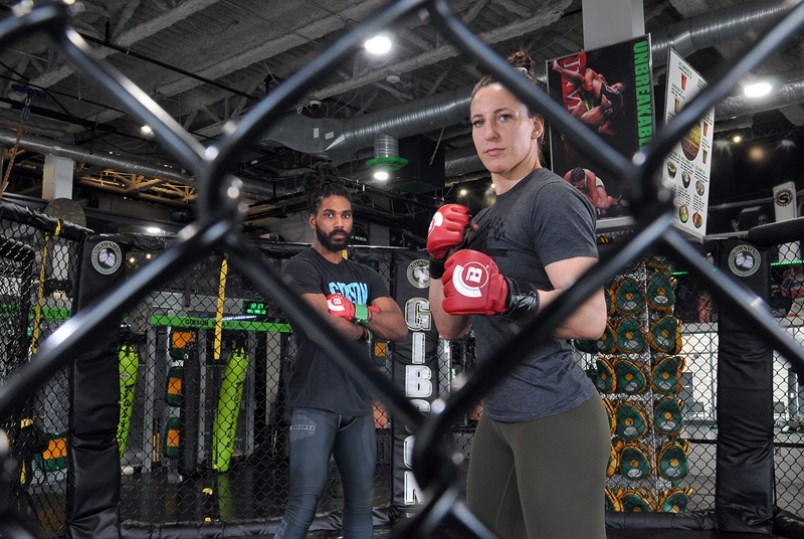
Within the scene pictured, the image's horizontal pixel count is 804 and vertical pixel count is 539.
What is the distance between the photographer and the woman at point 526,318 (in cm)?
119

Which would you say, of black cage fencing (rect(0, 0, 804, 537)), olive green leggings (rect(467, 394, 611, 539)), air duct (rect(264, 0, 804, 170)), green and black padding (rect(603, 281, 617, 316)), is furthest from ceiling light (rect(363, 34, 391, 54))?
olive green leggings (rect(467, 394, 611, 539))

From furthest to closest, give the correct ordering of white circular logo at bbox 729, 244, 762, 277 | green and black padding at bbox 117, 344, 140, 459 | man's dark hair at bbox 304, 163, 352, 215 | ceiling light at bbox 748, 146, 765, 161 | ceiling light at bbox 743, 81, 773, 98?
ceiling light at bbox 748, 146, 765, 161 < ceiling light at bbox 743, 81, 773, 98 < green and black padding at bbox 117, 344, 140, 459 < white circular logo at bbox 729, 244, 762, 277 < man's dark hair at bbox 304, 163, 352, 215

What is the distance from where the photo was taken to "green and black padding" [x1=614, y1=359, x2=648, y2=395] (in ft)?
15.3

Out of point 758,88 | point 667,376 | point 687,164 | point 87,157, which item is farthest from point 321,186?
point 87,157

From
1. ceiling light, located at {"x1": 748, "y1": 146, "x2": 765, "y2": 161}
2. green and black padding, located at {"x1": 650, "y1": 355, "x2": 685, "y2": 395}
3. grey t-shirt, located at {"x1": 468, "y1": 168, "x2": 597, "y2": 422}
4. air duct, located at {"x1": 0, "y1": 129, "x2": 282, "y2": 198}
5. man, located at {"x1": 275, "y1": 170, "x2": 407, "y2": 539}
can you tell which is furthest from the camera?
ceiling light, located at {"x1": 748, "y1": 146, "x2": 765, "y2": 161}

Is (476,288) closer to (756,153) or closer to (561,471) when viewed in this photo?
(561,471)

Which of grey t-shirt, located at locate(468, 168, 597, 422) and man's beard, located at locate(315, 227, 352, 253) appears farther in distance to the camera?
man's beard, located at locate(315, 227, 352, 253)

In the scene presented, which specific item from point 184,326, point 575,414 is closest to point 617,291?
point 184,326

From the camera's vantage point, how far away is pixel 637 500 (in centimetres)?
438

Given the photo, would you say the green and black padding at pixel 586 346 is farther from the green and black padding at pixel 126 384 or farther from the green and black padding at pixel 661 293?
the green and black padding at pixel 126 384

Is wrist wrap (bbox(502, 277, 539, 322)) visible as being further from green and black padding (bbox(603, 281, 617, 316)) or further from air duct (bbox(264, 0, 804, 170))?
air duct (bbox(264, 0, 804, 170))

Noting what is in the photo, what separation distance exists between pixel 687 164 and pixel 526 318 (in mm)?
3075

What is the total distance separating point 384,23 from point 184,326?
5370mm

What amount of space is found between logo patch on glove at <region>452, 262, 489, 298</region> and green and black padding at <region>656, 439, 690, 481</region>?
154 inches
